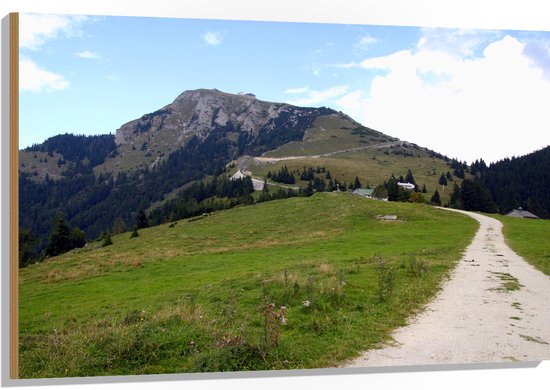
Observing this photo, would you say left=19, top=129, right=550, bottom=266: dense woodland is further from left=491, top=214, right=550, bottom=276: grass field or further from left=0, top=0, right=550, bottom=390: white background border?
left=0, top=0, right=550, bottom=390: white background border

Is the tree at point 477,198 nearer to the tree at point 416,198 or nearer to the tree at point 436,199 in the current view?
the tree at point 436,199

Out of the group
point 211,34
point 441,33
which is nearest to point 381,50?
point 441,33

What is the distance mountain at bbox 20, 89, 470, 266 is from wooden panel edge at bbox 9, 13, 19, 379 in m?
0.32

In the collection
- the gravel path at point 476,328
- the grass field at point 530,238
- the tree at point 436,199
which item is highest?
the tree at point 436,199

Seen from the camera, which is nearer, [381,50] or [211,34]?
[211,34]

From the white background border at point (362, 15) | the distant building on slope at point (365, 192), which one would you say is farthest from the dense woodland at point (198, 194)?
the white background border at point (362, 15)

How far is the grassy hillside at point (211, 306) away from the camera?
25.2ft

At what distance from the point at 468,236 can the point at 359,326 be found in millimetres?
19926

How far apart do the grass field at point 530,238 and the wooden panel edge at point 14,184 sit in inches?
648

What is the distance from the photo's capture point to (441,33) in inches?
449

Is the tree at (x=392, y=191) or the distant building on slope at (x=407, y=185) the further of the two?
the tree at (x=392, y=191)

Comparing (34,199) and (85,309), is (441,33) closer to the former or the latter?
(34,199)

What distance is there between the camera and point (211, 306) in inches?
421

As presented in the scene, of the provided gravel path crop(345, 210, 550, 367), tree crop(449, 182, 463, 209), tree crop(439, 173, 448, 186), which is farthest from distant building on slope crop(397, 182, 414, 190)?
gravel path crop(345, 210, 550, 367)
